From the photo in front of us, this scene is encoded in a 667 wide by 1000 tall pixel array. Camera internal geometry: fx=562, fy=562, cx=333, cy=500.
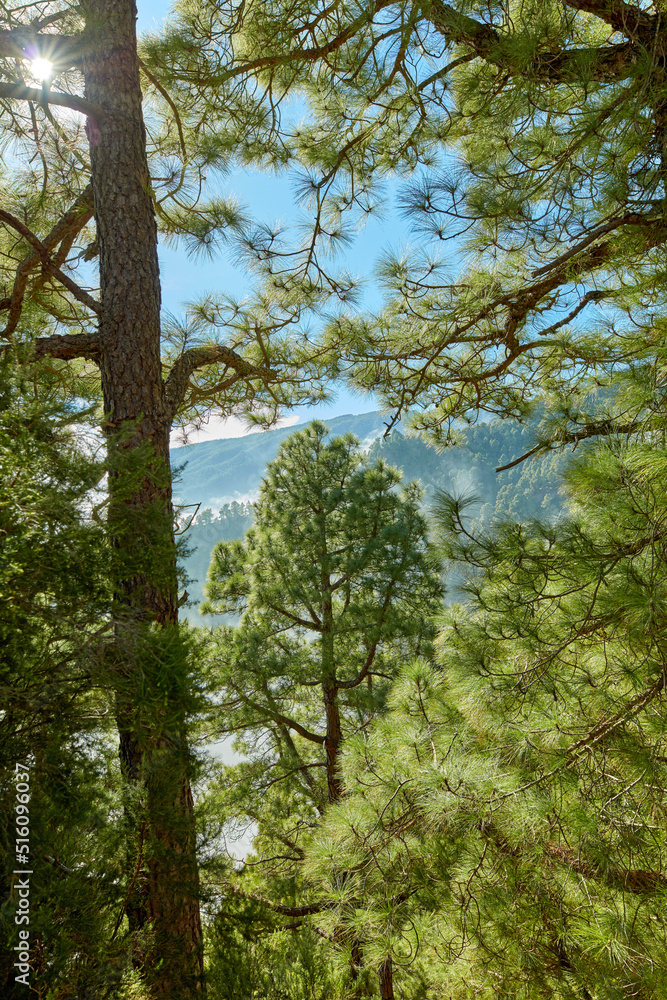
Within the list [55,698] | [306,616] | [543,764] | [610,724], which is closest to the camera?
[55,698]

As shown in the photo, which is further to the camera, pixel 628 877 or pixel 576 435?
pixel 576 435

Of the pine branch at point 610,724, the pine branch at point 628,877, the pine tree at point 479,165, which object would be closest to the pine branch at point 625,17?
the pine tree at point 479,165

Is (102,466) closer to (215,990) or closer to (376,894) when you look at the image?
(376,894)

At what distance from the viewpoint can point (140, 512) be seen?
54.7 inches

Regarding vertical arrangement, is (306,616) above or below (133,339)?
below

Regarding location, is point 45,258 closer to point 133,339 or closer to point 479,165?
point 133,339

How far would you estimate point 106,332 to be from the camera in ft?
6.77

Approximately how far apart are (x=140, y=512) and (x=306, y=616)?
13.3 ft

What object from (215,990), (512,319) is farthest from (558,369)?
(215,990)

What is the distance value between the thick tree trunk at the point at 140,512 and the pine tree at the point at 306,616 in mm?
2593

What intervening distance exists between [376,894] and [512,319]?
1.86m

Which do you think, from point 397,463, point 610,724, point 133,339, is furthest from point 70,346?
point 397,463

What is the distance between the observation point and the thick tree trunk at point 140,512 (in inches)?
49.3

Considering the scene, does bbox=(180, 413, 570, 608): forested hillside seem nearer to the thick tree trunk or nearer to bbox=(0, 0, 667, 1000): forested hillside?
bbox=(0, 0, 667, 1000): forested hillside
